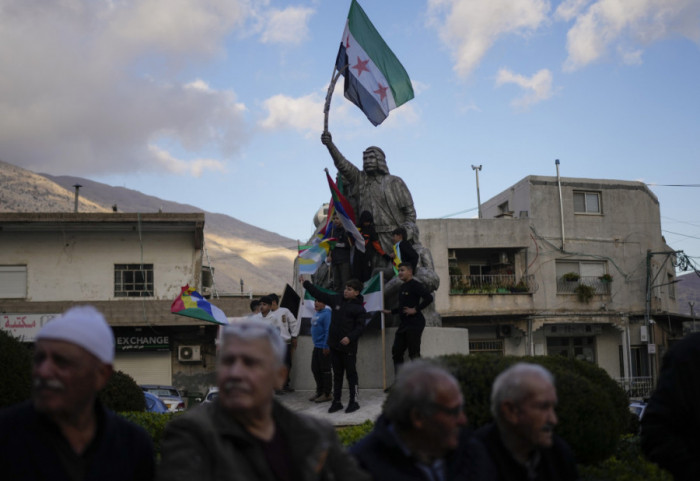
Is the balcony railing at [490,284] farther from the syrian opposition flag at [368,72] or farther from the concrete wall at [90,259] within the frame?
the syrian opposition flag at [368,72]

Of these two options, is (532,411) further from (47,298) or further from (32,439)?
(47,298)

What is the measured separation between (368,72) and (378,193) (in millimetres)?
2378

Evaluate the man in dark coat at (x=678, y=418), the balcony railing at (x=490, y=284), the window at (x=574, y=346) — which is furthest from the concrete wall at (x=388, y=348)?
the window at (x=574, y=346)

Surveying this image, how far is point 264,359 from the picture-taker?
3.09 m

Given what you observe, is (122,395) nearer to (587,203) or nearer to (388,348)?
(388,348)

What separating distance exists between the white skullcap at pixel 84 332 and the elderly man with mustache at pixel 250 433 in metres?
0.40

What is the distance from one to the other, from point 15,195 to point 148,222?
331 feet

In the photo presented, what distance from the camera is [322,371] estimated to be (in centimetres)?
1066

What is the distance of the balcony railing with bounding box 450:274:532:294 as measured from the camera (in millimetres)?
37938

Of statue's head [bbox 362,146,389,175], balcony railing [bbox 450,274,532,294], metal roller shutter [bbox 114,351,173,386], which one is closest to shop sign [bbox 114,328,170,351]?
metal roller shutter [bbox 114,351,173,386]

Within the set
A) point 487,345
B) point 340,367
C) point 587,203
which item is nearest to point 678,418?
point 340,367

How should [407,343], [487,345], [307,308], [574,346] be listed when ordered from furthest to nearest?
1. [574,346]
2. [487,345]
3. [307,308]
4. [407,343]

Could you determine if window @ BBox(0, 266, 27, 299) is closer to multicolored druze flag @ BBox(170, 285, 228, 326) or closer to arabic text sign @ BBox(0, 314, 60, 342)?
arabic text sign @ BBox(0, 314, 60, 342)

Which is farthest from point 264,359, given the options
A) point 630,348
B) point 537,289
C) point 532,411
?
point 630,348
